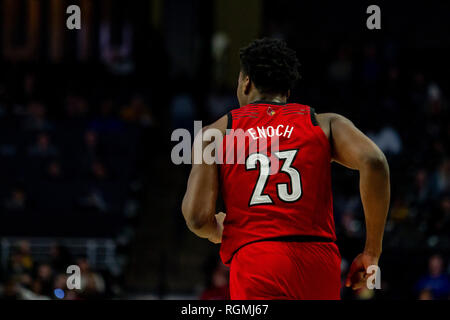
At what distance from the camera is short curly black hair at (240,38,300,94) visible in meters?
3.24

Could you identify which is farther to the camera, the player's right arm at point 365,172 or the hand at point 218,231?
the hand at point 218,231

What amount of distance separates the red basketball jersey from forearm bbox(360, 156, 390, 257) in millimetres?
151

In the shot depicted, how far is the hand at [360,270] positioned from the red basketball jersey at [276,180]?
17cm

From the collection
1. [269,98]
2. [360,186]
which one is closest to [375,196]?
[360,186]

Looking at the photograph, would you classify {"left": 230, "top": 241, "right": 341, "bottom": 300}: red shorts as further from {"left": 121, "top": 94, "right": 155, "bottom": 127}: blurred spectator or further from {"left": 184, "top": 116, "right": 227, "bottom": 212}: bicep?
{"left": 121, "top": 94, "right": 155, "bottom": 127}: blurred spectator

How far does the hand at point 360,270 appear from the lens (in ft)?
10.3

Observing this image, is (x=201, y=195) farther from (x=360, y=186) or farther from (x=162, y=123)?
(x=162, y=123)

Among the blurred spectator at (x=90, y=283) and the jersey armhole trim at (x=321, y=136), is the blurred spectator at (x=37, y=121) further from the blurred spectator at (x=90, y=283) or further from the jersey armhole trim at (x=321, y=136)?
the jersey armhole trim at (x=321, y=136)

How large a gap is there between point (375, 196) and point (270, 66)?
0.69 m

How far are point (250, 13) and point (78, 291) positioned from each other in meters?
10.1

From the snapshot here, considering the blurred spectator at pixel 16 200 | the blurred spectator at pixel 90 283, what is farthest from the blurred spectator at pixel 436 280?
the blurred spectator at pixel 16 200

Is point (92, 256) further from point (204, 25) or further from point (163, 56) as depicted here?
point (204, 25)

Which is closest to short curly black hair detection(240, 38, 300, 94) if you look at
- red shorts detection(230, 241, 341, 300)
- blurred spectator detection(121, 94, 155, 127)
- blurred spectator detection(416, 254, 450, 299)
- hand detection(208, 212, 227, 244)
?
hand detection(208, 212, 227, 244)
